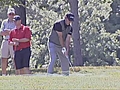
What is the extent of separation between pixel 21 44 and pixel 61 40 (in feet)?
3.14

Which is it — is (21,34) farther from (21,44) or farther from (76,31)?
(76,31)

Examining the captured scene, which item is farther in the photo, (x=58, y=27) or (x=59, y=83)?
(x=58, y=27)

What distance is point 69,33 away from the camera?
1273 centimetres

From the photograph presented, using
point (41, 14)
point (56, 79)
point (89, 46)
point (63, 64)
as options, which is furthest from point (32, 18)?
point (56, 79)

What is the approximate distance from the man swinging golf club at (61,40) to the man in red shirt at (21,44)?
58 centimetres

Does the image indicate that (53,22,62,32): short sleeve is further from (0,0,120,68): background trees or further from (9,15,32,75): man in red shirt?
(0,0,120,68): background trees

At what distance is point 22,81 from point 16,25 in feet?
10.1

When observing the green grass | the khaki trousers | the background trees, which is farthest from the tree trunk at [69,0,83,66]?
the green grass

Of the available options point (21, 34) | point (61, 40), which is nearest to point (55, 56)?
point (61, 40)

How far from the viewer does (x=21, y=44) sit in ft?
41.4

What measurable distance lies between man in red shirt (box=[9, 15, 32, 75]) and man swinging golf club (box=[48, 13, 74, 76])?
1.90ft

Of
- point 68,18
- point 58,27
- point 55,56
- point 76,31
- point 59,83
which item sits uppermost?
point 76,31

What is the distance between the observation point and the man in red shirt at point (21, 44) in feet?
41.1

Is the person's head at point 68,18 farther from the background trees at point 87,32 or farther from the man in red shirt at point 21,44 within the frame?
the background trees at point 87,32
